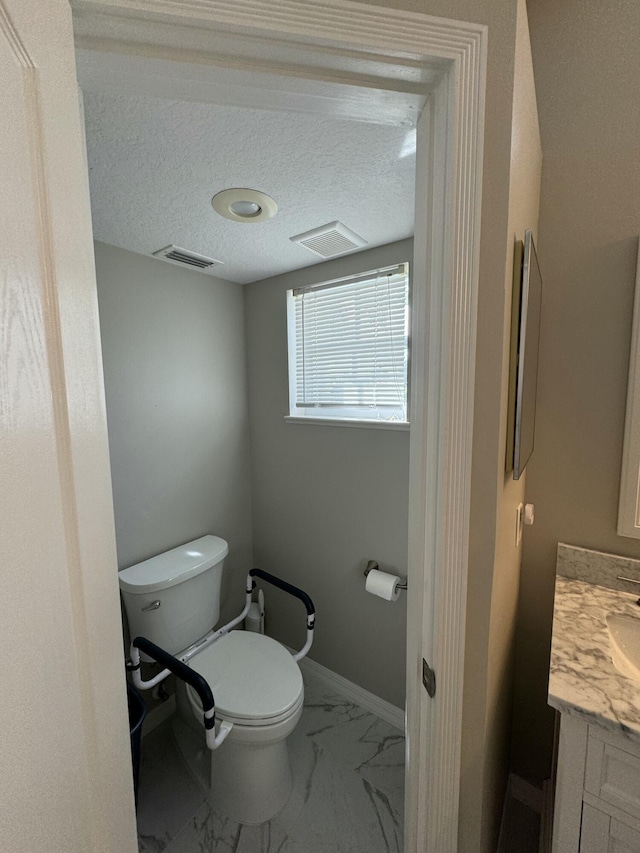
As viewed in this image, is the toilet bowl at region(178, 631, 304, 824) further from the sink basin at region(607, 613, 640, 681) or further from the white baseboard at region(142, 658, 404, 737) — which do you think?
the sink basin at region(607, 613, 640, 681)

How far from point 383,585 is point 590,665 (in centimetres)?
89

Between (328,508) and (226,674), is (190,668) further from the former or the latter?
(328,508)

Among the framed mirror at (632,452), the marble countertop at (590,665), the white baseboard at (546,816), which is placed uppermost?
the framed mirror at (632,452)

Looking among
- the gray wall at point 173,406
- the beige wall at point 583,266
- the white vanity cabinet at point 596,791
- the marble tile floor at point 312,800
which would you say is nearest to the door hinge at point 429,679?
the white vanity cabinet at point 596,791

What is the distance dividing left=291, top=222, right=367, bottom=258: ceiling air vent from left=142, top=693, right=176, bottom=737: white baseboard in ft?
7.29

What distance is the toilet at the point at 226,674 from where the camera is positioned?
129cm

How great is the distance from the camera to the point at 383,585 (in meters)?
1.55

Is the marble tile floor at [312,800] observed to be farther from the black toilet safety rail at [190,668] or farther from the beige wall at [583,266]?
the beige wall at [583,266]

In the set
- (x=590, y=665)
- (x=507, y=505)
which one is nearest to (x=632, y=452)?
(x=507, y=505)

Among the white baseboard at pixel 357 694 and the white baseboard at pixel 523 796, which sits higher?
the white baseboard at pixel 523 796

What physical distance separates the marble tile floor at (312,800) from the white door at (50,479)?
1167mm

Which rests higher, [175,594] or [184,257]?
[184,257]

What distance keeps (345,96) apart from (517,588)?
1.40 metres

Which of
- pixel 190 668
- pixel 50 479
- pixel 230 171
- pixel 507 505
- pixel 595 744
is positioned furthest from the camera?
pixel 190 668
